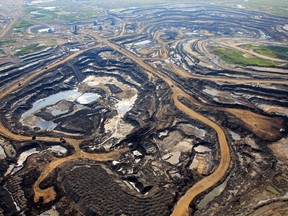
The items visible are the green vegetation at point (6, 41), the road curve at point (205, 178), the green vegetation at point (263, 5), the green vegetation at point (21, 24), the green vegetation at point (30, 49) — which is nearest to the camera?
the road curve at point (205, 178)

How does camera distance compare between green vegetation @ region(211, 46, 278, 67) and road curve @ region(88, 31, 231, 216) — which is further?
green vegetation @ region(211, 46, 278, 67)

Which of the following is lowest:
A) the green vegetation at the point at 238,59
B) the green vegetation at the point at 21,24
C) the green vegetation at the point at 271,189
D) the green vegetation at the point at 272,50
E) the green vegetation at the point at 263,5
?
the green vegetation at the point at 271,189

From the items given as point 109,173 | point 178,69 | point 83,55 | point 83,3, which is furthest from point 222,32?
point 83,3

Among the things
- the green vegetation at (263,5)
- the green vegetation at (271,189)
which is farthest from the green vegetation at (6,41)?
the green vegetation at (263,5)

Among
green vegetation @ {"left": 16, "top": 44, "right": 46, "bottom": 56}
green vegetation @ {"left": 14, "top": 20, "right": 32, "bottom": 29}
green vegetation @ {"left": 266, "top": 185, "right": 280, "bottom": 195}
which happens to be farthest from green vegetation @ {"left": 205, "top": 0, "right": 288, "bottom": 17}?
green vegetation @ {"left": 266, "top": 185, "right": 280, "bottom": 195}

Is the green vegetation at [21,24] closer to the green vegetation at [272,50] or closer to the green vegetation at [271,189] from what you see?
the green vegetation at [272,50]

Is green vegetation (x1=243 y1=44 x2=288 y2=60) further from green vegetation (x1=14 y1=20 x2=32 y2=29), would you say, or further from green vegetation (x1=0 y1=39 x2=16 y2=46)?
green vegetation (x1=14 y1=20 x2=32 y2=29)
